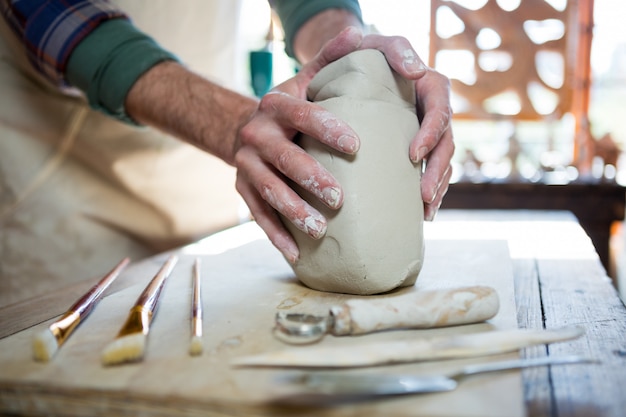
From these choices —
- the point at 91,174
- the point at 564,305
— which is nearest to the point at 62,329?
the point at 564,305

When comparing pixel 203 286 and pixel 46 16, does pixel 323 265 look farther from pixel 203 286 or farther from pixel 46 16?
pixel 46 16

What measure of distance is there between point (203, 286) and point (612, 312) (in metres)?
0.72

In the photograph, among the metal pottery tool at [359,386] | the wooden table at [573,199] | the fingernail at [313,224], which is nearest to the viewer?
the metal pottery tool at [359,386]

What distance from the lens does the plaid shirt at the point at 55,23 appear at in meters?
1.32

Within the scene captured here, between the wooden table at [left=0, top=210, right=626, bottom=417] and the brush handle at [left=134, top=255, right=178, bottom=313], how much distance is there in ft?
0.09

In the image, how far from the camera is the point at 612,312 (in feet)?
3.21

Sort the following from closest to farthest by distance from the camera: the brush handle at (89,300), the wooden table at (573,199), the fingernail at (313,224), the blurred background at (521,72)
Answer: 1. the brush handle at (89,300)
2. the fingernail at (313,224)
3. the wooden table at (573,199)
4. the blurred background at (521,72)

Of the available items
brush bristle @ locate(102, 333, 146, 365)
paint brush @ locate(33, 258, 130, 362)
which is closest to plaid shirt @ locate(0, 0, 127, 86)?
paint brush @ locate(33, 258, 130, 362)

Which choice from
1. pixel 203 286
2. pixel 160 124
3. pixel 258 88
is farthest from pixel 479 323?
pixel 258 88

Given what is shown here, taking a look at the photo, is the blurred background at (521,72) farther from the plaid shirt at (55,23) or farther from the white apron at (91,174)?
the plaid shirt at (55,23)

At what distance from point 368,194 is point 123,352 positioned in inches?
19.2

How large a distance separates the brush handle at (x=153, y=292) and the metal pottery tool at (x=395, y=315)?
218 millimetres

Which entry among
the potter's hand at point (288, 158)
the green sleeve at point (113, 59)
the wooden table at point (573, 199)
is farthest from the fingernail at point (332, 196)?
the wooden table at point (573, 199)

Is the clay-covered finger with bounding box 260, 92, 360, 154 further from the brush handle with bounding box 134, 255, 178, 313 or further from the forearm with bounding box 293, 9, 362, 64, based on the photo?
the forearm with bounding box 293, 9, 362, 64
